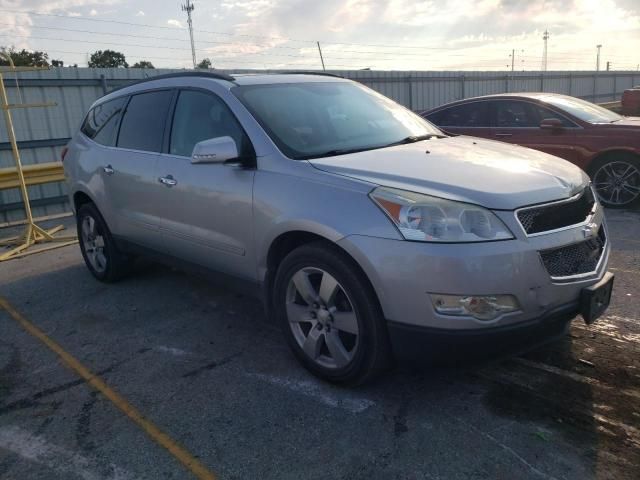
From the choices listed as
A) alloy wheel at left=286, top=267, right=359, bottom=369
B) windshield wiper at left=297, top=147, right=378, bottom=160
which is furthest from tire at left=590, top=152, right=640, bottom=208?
alloy wheel at left=286, top=267, right=359, bottom=369

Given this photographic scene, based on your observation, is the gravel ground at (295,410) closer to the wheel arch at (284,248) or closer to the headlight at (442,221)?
the wheel arch at (284,248)

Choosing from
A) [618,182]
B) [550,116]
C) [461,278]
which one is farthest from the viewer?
[550,116]

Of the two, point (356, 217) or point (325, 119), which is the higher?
point (325, 119)

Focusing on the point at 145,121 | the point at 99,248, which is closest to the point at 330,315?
the point at 145,121

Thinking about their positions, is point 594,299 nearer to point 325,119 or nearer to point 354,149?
point 354,149

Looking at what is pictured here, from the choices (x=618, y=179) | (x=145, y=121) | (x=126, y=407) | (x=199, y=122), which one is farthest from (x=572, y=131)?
(x=126, y=407)

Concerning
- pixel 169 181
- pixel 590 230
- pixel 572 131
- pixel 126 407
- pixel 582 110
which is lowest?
pixel 126 407

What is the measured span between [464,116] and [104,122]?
221 inches

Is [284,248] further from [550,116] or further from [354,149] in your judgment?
[550,116]

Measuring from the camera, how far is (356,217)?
2906mm

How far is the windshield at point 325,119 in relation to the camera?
11.9 feet

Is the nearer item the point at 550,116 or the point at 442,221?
the point at 442,221

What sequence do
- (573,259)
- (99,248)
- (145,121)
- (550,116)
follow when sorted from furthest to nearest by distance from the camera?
(550,116)
(99,248)
(145,121)
(573,259)

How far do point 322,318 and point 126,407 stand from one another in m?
1.23
